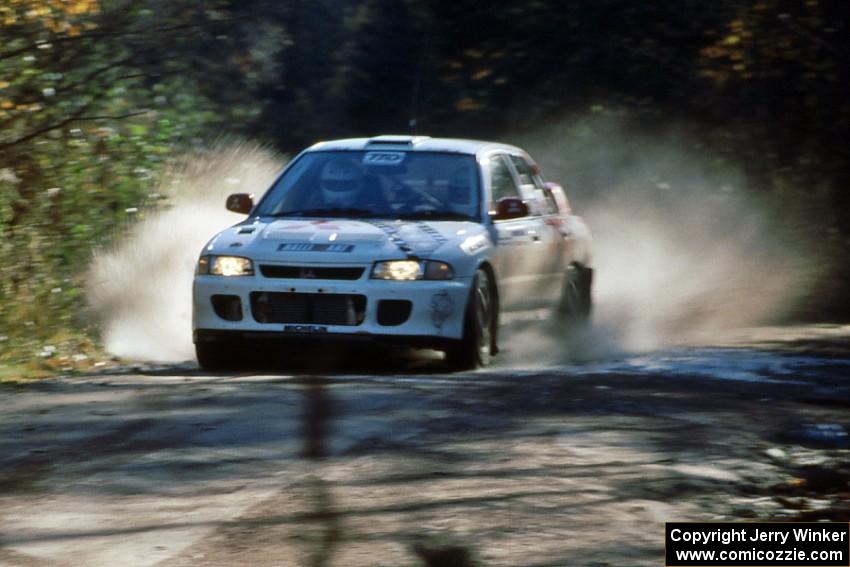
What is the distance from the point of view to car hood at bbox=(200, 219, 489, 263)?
10.4 metres

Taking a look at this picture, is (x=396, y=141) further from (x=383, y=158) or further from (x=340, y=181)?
(x=340, y=181)

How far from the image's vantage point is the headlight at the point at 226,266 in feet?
34.5

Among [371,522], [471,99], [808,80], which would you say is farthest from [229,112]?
[371,522]

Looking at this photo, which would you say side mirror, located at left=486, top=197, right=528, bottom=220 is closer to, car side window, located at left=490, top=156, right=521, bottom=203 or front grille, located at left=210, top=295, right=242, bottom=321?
car side window, located at left=490, top=156, right=521, bottom=203

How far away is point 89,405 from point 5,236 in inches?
176

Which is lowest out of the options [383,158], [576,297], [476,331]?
[576,297]

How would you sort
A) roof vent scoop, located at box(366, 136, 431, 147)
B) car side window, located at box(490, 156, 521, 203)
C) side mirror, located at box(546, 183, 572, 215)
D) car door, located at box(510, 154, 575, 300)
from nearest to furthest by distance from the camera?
car side window, located at box(490, 156, 521, 203), roof vent scoop, located at box(366, 136, 431, 147), car door, located at box(510, 154, 575, 300), side mirror, located at box(546, 183, 572, 215)

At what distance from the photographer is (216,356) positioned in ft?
35.4

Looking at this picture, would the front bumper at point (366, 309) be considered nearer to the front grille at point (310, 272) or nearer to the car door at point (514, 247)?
the front grille at point (310, 272)

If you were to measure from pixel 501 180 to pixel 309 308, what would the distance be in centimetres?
227

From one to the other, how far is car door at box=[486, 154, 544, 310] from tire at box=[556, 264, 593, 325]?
2.25ft

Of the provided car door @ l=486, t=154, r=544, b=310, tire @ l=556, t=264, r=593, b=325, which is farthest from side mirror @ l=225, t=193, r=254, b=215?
tire @ l=556, t=264, r=593, b=325

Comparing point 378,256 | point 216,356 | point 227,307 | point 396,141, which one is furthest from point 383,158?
point 216,356

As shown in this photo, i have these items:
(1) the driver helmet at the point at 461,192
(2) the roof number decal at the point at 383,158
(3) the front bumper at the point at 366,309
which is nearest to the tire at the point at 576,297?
(1) the driver helmet at the point at 461,192
